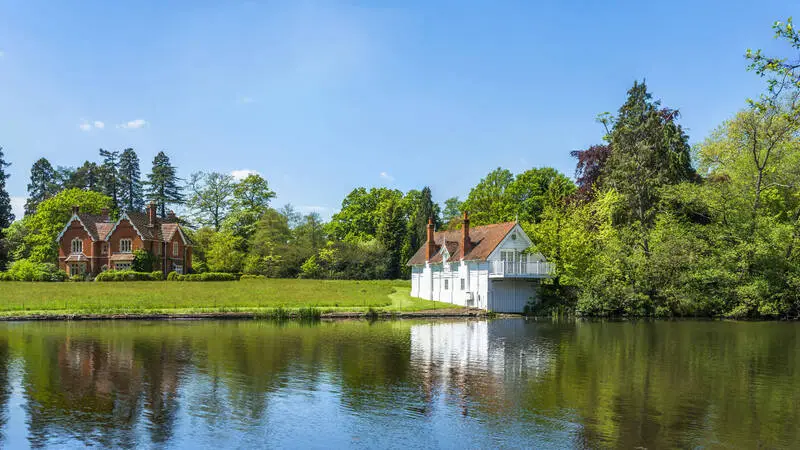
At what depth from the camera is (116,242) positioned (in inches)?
2714

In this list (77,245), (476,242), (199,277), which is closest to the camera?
(476,242)

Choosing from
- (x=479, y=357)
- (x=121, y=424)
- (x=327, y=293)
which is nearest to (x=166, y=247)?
(x=327, y=293)

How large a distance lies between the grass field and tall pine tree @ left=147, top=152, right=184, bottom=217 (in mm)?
43206

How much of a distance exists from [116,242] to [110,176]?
35649 mm

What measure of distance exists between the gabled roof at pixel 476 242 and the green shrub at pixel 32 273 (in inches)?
1397

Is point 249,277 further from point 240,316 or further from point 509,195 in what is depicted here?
point 509,195

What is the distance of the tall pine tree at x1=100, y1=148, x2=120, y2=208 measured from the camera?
99.8 metres

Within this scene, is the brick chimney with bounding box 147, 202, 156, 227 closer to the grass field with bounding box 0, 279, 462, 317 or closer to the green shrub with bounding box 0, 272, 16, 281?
the grass field with bounding box 0, 279, 462, 317

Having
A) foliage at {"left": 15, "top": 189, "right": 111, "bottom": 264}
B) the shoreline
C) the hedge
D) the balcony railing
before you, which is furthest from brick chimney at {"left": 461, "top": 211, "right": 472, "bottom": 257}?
foliage at {"left": 15, "top": 189, "right": 111, "bottom": 264}

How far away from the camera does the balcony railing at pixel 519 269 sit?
47.2 meters

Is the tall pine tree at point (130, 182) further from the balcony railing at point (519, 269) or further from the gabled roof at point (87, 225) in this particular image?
the balcony railing at point (519, 269)

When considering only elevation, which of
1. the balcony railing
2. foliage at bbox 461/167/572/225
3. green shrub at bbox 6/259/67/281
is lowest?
green shrub at bbox 6/259/67/281

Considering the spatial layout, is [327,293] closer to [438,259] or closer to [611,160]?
[438,259]

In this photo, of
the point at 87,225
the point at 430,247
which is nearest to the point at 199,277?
the point at 87,225
